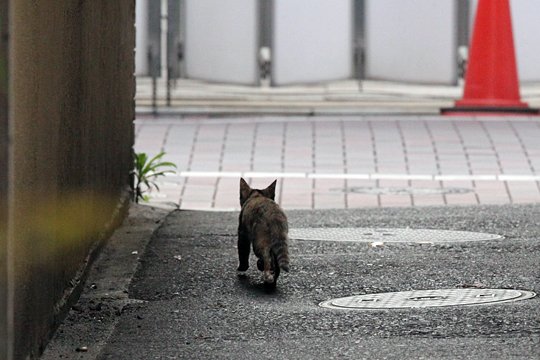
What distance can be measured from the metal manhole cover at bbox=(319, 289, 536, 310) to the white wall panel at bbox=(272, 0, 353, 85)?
13541mm

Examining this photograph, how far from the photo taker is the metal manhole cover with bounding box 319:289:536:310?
7.46 meters

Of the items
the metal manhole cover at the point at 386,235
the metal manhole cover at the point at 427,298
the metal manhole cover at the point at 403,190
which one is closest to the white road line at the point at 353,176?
the metal manhole cover at the point at 403,190

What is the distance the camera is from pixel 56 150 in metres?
6.65

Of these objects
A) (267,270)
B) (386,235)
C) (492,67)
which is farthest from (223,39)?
(267,270)

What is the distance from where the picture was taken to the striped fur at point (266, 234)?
7.69 m

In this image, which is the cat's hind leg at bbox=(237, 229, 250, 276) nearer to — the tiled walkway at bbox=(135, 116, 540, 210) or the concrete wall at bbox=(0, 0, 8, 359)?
the concrete wall at bbox=(0, 0, 8, 359)

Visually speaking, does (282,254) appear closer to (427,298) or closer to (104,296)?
(427,298)

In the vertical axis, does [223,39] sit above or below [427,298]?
above

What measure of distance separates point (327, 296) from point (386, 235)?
2.25 meters

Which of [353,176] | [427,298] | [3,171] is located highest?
[3,171]

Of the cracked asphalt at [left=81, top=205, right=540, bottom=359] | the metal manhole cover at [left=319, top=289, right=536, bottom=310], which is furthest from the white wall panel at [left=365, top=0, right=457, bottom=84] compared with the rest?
the metal manhole cover at [left=319, top=289, right=536, bottom=310]

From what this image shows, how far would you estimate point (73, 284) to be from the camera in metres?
7.37

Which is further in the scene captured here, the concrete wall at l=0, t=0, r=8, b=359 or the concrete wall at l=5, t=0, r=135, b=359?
the concrete wall at l=5, t=0, r=135, b=359

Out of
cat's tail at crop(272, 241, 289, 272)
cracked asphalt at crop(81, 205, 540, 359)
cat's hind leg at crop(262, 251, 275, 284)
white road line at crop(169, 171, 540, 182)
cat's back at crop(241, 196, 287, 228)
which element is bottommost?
white road line at crop(169, 171, 540, 182)
